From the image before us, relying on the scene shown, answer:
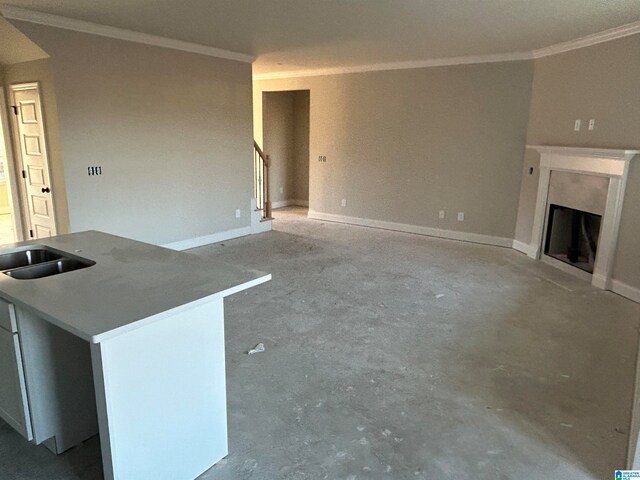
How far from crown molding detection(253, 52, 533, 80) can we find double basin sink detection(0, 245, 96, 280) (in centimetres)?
556

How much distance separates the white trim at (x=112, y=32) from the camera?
13.2 ft

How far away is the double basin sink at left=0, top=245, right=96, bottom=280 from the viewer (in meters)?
2.37

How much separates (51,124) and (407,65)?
15.5 feet

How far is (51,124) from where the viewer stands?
14.8 ft

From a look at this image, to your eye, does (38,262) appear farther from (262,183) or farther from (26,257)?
(262,183)

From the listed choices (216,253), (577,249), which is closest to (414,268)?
(577,249)

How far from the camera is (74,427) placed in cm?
217

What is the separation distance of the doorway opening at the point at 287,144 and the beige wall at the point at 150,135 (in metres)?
2.32

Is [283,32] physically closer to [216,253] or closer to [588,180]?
[216,253]

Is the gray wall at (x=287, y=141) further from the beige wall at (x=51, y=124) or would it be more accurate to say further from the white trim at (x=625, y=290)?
the white trim at (x=625, y=290)

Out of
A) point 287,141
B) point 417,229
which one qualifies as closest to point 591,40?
point 417,229

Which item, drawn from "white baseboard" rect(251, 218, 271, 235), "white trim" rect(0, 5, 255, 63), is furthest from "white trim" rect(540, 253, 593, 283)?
"white trim" rect(0, 5, 255, 63)

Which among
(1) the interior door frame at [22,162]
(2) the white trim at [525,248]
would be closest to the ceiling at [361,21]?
(1) the interior door frame at [22,162]

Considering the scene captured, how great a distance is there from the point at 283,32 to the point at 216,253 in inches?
106
